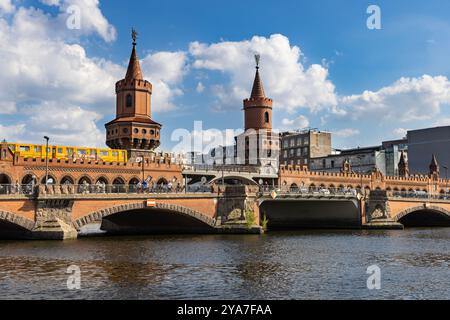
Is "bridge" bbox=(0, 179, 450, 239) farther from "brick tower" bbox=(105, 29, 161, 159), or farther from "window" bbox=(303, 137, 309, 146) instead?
"window" bbox=(303, 137, 309, 146)

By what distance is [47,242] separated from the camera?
151 ft

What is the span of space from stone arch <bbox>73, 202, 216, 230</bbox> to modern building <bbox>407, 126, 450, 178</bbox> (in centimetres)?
8991

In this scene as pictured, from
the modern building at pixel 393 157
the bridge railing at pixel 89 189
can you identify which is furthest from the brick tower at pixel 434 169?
the bridge railing at pixel 89 189

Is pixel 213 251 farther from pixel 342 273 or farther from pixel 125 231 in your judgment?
A: pixel 125 231

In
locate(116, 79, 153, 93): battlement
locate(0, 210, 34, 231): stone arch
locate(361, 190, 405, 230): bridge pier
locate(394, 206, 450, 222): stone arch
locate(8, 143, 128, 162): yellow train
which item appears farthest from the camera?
locate(116, 79, 153, 93): battlement

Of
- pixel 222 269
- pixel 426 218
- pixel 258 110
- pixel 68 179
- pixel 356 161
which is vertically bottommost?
pixel 222 269

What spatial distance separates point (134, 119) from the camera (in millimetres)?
86375

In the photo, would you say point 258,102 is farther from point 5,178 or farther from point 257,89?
point 5,178

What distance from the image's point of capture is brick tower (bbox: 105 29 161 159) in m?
85.9

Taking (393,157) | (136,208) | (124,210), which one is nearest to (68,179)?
(124,210)

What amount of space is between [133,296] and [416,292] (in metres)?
13.6

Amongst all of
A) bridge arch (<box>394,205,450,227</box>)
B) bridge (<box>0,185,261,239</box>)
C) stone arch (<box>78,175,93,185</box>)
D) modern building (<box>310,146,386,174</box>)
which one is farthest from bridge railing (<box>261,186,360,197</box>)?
modern building (<box>310,146,386,174</box>)

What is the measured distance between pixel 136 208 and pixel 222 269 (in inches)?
886

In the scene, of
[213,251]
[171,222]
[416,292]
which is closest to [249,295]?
[416,292]
